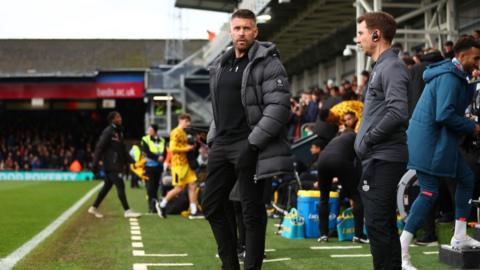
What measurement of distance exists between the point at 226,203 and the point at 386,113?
157cm

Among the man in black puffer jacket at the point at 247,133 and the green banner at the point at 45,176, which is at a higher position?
the man in black puffer jacket at the point at 247,133

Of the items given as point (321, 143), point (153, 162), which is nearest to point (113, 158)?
point (153, 162)

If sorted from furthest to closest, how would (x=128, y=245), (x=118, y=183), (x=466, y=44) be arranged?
(x=118, y=183), (x=128, y=245), (x=466, y=44)

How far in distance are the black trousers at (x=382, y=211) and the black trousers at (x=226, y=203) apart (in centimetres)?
84

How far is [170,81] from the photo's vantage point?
42875mm

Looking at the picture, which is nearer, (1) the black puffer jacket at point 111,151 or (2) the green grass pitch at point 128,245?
(2) the green grass pitch at point 128,245

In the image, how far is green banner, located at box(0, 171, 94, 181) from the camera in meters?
42.4

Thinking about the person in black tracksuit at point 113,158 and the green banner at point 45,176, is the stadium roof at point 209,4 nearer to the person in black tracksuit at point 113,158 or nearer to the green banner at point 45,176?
the green banner at point 45,176

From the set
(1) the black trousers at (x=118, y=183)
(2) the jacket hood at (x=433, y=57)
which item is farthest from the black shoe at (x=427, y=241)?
(1) the black trousers at (x=118, y=183)

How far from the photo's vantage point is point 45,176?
43.3 meters

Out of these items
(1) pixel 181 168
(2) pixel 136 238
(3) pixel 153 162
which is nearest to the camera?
(2) pixel 136 238

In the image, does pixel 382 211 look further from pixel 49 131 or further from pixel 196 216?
pixel 49 131

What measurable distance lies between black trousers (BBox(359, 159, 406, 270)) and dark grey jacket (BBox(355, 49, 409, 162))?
90 mm

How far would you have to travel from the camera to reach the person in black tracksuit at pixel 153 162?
17.4m
